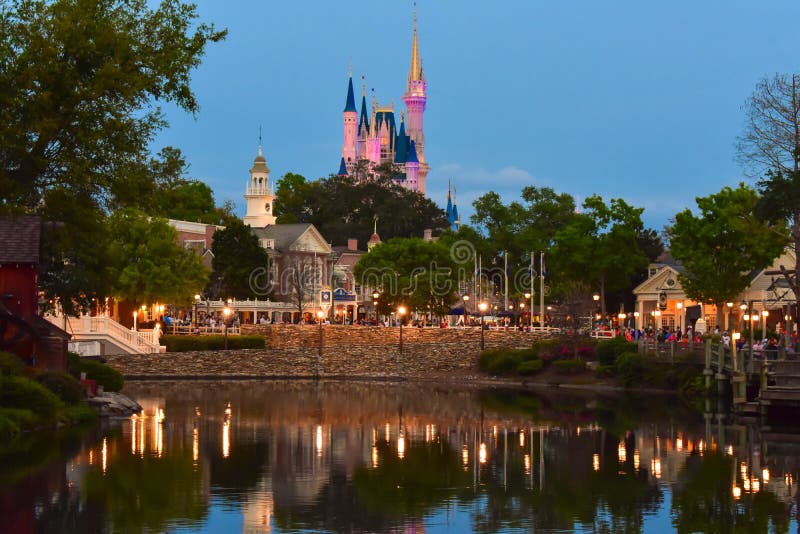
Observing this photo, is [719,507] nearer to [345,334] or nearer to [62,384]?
[62,384]

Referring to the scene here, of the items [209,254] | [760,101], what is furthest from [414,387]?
[209,254]

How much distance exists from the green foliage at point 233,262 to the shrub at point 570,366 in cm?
4411

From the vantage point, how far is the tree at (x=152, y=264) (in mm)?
78000

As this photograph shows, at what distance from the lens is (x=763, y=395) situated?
41250 mm

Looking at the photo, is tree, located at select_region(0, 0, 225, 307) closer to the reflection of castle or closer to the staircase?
the reflection of castle

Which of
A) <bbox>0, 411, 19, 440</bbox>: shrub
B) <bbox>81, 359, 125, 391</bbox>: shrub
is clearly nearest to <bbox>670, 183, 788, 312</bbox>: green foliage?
<bbox>81, 359, 125, 391</bbox>: shrub

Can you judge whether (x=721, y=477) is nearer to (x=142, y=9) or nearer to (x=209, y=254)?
(x=142, y=9)

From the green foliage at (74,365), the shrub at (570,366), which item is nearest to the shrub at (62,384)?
the green foliage at (74,365)

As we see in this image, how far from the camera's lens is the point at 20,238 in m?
40.6

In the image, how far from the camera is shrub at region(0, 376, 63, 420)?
35.2 m

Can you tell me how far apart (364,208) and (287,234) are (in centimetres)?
4452

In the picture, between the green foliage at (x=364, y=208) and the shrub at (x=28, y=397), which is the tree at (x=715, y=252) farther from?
the green foliage at (x=364, y=208)

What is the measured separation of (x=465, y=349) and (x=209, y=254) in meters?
39.6

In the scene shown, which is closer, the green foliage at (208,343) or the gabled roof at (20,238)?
the gabled roof at (20,238)
